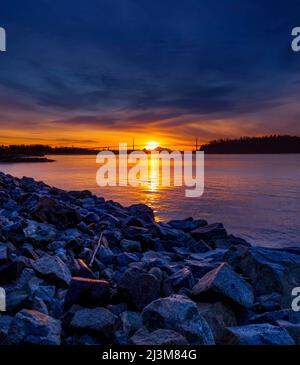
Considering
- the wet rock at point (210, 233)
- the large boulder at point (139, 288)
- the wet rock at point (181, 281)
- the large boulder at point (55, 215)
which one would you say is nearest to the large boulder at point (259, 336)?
the large boulder at point (139, 288)

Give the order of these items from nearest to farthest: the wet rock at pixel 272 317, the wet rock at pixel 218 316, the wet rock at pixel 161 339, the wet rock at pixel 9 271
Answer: the wet rock at pixel 161 339 → the wet rock at pixel 218 316 → the wet rock at pixel 272 317 → the wet rock at pixel 9 271

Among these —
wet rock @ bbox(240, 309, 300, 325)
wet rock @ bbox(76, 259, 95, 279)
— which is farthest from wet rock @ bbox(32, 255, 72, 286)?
wet rock @ bbox(240, 309, 300, 325)

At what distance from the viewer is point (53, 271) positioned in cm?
418

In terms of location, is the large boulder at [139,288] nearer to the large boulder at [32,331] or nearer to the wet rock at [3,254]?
the large boulder at [32,331]

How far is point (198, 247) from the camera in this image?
8.31 m

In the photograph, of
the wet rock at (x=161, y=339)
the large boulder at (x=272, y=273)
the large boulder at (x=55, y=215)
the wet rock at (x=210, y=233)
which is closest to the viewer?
the wet rock at (x=161, y=339)

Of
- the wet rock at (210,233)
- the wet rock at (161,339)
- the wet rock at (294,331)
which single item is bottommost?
the wet rock at (210,233)

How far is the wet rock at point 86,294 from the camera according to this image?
11.3ft

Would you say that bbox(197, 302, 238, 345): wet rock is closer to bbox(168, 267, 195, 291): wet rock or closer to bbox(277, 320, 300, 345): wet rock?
bbox(277, 320, 300, 345): wet rock

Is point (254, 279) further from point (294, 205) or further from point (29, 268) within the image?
point (294, 205)

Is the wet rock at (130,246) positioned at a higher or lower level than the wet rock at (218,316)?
lower

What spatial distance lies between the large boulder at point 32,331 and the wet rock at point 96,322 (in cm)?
22

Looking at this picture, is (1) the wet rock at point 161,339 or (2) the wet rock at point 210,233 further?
(2) the wet rock at point 210,233
